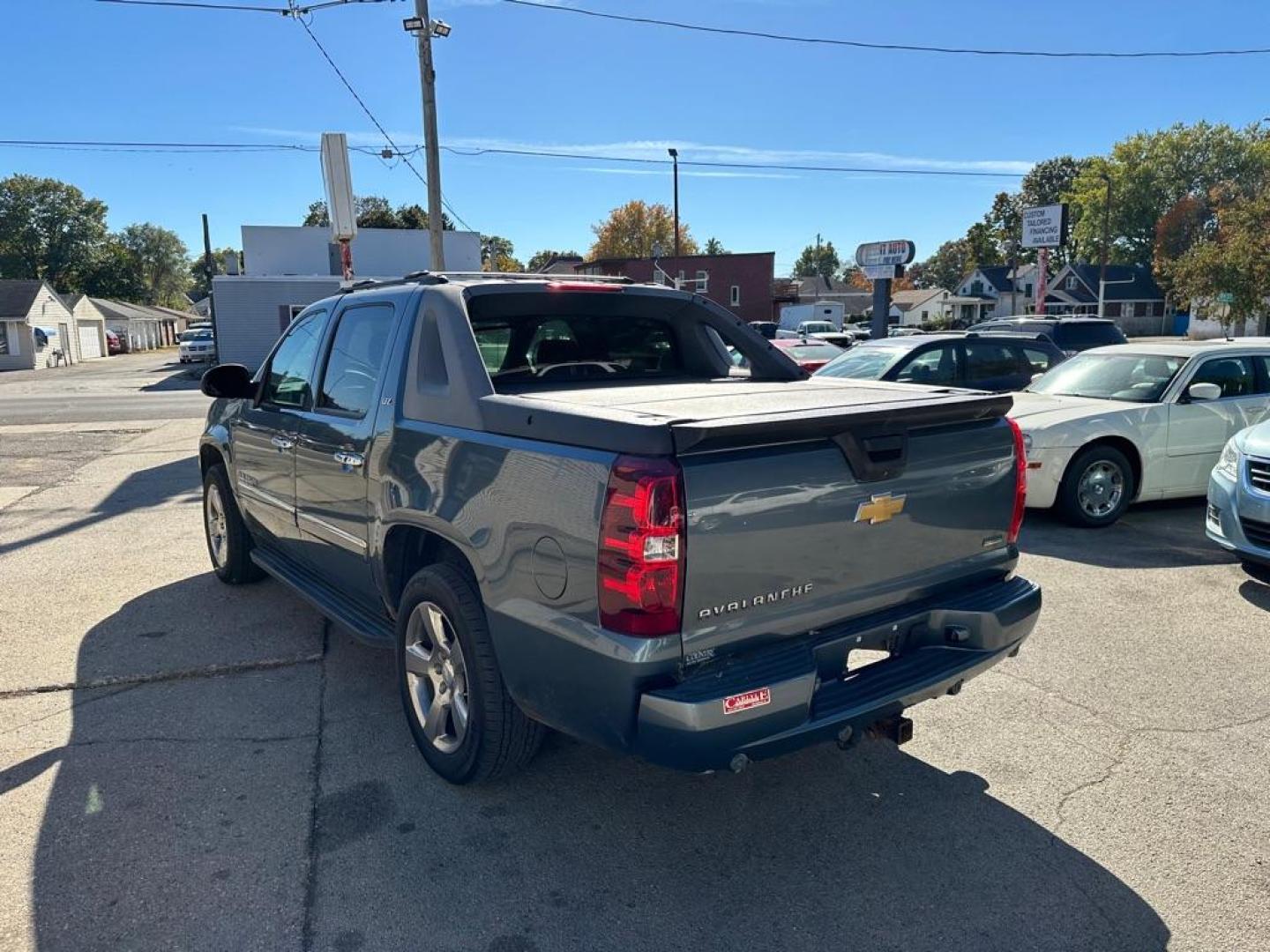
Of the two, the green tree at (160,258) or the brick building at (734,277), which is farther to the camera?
the green tree at (160,258)

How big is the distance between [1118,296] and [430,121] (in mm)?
65867

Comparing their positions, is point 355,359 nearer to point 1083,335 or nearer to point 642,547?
point 642,547

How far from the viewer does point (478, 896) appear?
2814 mm

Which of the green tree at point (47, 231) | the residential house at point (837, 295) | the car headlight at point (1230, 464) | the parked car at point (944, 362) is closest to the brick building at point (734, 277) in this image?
the residential house at point (837, 295)

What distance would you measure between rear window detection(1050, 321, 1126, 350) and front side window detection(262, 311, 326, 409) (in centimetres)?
1417

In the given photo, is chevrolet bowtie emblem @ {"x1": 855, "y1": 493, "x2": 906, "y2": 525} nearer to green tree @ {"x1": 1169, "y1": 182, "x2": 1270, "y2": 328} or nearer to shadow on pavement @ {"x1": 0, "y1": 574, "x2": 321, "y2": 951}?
shadow on pavement @ {"x1": 0, "y1": 574, "x2": 321, "y2": 951}

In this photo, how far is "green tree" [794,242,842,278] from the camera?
135975 mm

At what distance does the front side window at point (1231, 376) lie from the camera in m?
8.02

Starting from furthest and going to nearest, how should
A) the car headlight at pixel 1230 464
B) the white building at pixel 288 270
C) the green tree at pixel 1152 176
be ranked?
the green tree at pixel 1152 176 → the white building at pixel 288 270 → the car headlight at pixel 1230 464

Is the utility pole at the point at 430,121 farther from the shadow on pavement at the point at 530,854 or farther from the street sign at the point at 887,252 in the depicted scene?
the shadow on pavement at the point at 530,854

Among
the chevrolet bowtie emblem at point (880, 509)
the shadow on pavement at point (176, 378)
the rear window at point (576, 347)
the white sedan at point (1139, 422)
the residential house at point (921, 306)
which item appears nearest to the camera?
the chevrolet bowtie emblem at point (880, 509)

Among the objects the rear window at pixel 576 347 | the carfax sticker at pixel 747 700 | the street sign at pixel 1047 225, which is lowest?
the carfax sticker at pixel 747 700

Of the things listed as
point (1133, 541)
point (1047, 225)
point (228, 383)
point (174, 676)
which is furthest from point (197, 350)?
point (1133, 541)

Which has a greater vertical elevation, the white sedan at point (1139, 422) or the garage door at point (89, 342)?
the garage door at point (89, 342)
